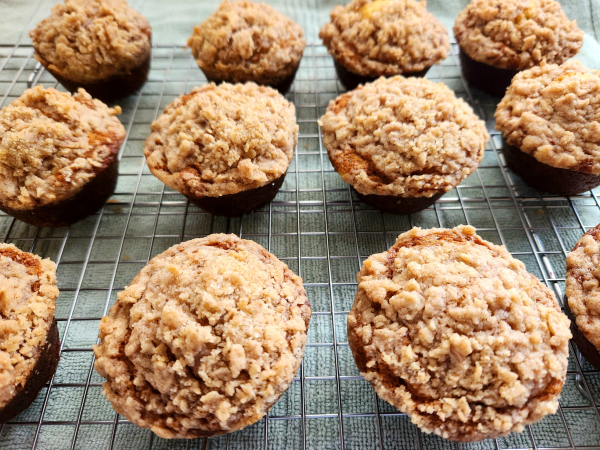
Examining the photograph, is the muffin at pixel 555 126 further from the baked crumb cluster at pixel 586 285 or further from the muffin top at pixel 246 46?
the muffin top at pixel 246 46

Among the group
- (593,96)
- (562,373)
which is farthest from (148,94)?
(562,373)

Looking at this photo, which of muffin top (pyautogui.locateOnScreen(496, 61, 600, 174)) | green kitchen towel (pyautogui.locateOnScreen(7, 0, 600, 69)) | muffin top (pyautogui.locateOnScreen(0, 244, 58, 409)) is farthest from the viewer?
green kitchen towel (pyautogui.locateOnScreen(7, 0, 600, 69))

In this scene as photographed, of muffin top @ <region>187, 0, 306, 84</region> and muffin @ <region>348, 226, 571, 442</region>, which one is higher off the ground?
muffin top @ <region>187, 0, 306, 84</region>

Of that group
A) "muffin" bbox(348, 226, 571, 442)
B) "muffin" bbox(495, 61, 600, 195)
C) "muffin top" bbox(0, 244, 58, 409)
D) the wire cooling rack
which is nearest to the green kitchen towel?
the wire cooling rack

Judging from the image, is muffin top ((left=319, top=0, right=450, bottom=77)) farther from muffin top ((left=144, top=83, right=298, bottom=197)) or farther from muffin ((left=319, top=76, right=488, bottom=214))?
muffin top ((left=144, top=83, right=298, bottom=197))

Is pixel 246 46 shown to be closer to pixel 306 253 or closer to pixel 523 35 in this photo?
pixel 306 253

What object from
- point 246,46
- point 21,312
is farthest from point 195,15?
point 21,312
